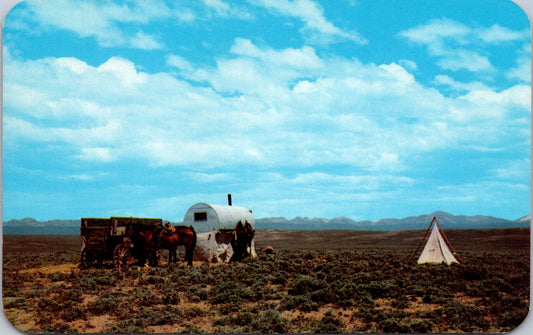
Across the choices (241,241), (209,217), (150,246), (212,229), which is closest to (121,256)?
(150,246)

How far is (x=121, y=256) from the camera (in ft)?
80.5

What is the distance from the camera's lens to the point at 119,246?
2453 cm

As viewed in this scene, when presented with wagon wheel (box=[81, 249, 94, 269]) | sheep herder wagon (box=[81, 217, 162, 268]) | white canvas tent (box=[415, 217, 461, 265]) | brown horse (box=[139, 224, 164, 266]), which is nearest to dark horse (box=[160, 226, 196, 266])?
brown horse (box=[139, 224, 164, 266])

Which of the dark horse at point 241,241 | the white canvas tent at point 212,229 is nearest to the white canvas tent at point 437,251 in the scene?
the dark horse at point 241,241

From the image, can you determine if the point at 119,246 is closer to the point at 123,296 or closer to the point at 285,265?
the point at 123,296

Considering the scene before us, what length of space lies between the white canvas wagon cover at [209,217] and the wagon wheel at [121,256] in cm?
581

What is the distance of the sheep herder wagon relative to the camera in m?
24.1

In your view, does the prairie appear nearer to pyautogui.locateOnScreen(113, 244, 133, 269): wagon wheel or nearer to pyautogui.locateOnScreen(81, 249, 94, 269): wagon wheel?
pyautogui.locateOnScreen(113, 244, 133, 269): wagon wheel

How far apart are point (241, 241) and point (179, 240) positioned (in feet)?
17.7

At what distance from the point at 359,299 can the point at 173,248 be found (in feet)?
47.0

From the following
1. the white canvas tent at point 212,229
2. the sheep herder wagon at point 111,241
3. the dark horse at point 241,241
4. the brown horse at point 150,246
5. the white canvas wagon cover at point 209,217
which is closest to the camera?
the sheep herder wagon at point 111,241

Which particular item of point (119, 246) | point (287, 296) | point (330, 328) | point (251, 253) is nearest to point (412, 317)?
point (330, 328)

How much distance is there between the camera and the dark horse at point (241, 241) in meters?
30.4

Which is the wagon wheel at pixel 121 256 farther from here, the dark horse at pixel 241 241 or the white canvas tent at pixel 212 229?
the dark horse at pixel 241 241
